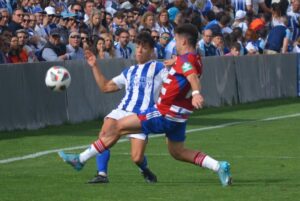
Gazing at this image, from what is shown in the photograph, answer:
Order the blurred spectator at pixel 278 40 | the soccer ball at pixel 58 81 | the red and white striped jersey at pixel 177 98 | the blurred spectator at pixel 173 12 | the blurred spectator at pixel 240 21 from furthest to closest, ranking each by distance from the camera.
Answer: the blurred spectator at pixel 240 21, the blurred spectator at pixel 173 12, the blurred spectator at pixel 278 40, the soccer ball at pixel 58 81, the red and white striped jersey at pixel 177 98

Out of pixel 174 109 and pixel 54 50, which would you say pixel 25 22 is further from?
pixel 174 109

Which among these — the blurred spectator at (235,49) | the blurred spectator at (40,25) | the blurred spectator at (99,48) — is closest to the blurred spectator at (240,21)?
the blurred spectator at (235,49)

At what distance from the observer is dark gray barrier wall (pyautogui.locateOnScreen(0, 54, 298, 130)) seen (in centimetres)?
1889

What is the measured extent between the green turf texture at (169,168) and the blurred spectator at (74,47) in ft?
4.64

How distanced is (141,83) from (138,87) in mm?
54

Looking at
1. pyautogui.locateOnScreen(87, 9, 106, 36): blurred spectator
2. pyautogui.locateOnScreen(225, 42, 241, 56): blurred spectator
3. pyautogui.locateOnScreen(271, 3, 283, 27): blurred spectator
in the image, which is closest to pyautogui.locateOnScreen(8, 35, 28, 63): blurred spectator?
pyautogui.locateOnScreen(87, 9, 106, 36): blurred spectator

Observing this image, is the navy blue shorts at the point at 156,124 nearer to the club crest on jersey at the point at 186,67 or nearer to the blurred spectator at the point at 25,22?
the club crest on jersey at the point at 186,67

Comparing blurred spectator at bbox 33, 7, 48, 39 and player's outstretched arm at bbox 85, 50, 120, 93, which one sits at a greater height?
player's outstretched arm at bbox 85, 50, 120, 93

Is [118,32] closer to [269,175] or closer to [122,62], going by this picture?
[122,62]

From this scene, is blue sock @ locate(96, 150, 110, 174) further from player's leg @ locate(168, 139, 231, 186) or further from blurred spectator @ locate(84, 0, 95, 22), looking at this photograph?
blurred spectator @ locate(84, 0, 95, 22)

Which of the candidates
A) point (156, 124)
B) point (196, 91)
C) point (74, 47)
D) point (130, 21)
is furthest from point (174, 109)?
point (130, 21)

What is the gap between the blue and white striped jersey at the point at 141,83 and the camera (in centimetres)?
1255

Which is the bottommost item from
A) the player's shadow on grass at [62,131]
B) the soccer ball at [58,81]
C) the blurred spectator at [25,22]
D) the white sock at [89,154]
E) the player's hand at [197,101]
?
the player's shadow on grass at [62,131]

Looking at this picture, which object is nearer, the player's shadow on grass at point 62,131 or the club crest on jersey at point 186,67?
the club crest on jersey at point 186,67
